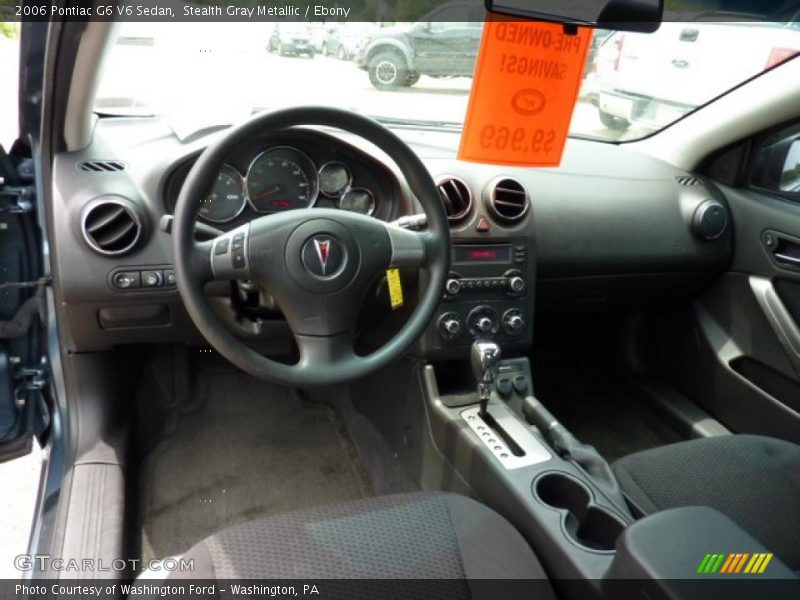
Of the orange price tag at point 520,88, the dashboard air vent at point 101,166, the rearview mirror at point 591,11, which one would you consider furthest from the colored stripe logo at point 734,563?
the dashboard air vent at point 101,166

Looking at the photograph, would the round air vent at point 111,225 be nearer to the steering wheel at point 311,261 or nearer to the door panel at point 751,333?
the steering wheel at point 311,261

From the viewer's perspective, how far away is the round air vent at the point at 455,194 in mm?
1907

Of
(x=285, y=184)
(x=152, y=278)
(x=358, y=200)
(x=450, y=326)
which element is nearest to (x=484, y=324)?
(x=450, y=326)

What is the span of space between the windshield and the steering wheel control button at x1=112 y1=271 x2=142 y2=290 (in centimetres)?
46

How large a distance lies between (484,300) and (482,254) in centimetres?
14

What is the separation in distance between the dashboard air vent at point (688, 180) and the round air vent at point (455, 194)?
1.03 m

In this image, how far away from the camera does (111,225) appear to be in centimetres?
170

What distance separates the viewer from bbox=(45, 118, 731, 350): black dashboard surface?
1727 millimetres

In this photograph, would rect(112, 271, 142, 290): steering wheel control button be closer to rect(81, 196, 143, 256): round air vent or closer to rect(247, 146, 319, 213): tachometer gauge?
rect(81, 196, 143, 256): round air vent

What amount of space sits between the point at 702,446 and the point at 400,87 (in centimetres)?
136

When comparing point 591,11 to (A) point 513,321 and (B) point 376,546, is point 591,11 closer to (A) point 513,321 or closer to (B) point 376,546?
(A) point 513,321

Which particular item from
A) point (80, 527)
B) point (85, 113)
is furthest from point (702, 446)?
point (85, 113)

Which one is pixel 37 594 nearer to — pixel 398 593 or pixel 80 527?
pixel 80 527

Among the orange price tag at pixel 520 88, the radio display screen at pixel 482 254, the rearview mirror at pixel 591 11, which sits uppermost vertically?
the rearview mirror at pixel 591 11
